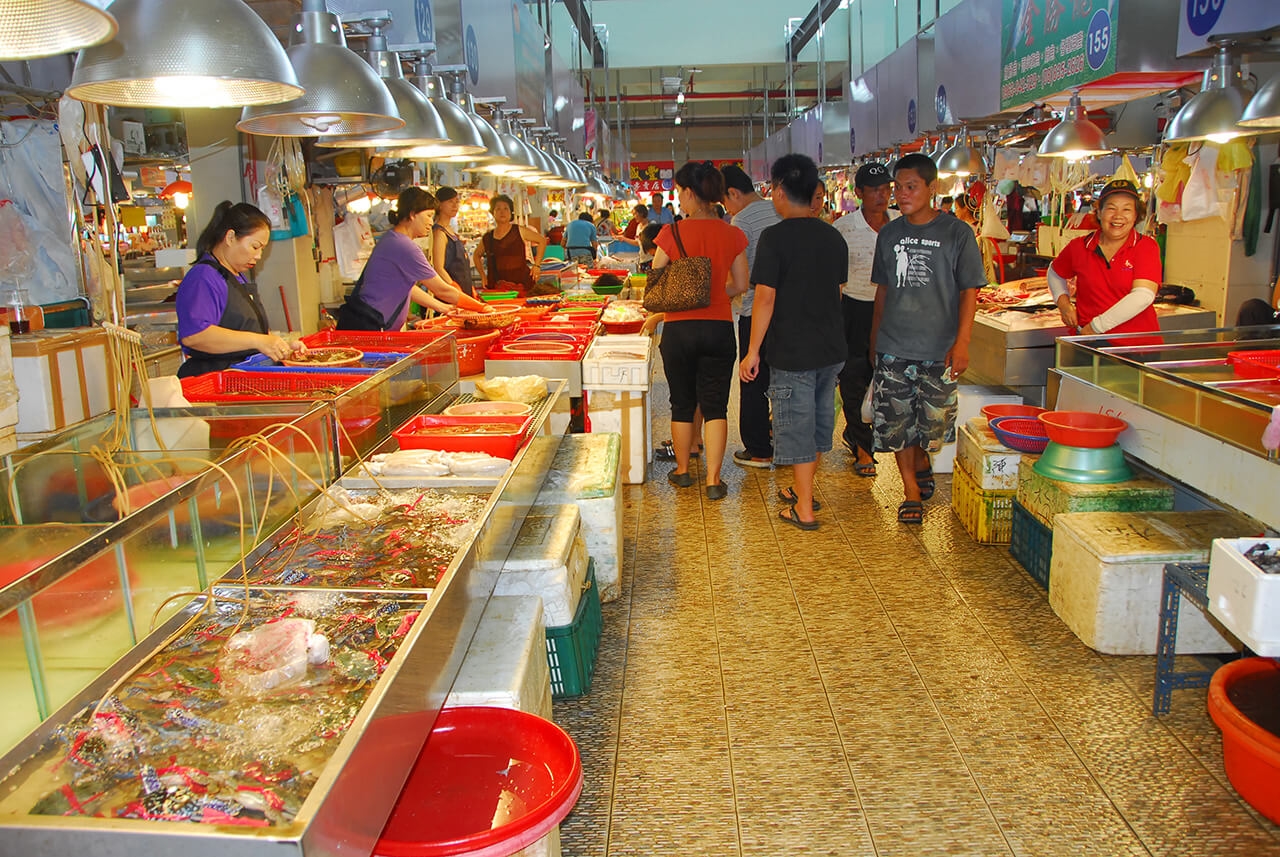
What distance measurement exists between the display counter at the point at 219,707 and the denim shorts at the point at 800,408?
295 centimetres

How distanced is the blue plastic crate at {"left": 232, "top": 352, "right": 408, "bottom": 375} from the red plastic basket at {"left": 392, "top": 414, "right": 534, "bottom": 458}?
0.33 meters

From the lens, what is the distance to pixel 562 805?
6.98 feet

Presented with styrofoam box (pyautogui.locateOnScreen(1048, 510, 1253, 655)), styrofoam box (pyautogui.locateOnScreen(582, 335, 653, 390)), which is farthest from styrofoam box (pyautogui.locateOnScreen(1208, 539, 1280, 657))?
styrofoam box (pyautogui.locateOnScreen(582, 335, 653, 390))

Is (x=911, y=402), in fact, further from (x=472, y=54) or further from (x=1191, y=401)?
(x=472, y=54)

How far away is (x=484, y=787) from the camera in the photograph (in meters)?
2.36

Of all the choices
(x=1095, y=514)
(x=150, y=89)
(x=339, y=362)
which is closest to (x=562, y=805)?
(x=150, y=89)

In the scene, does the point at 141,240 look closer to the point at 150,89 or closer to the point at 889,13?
the point at 889,13

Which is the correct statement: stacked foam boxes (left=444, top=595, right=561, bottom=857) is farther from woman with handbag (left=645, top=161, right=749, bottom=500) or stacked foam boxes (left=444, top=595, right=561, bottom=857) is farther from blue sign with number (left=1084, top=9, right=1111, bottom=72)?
blue sign with number (left=1084, top=9, right=1111, bottom=72)

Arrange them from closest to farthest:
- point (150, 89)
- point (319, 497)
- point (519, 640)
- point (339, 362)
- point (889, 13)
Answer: point (150, 89) → point (519, 640) → point (319, 497) → point (339, 362) → point (889, 13)

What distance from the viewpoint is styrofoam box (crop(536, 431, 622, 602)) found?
4395mm

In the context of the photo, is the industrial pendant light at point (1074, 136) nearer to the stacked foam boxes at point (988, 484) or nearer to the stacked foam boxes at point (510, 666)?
the stacked foam boxes at point (988, 484)

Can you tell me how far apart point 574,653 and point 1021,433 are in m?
2.92

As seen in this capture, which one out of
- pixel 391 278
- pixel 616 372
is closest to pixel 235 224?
pixel 391 278

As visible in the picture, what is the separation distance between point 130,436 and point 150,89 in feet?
4.53
